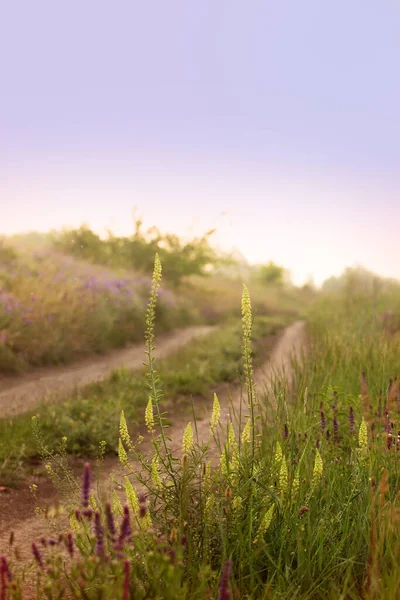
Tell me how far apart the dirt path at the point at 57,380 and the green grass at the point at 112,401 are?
0.34 m

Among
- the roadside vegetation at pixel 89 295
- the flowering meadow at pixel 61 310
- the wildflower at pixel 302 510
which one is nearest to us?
the wildflower at pixel 302 510

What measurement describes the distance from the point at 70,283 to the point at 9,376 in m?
4.44

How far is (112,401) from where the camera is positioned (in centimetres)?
739

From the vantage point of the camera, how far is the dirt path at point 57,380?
735cm

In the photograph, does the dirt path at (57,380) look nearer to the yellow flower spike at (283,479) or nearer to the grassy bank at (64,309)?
the grassy bank at (64,309)

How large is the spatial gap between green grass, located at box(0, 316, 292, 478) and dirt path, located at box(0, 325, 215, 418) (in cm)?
34

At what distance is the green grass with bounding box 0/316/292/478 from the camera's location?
19.0 feet

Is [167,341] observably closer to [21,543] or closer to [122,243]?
[122,243]

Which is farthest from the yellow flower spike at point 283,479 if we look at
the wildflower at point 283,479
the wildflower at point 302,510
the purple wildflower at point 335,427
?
the purple wildflower at point 335,427

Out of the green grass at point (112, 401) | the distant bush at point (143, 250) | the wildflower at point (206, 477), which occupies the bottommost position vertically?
the green grass at point (112, 401)

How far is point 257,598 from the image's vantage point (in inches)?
100

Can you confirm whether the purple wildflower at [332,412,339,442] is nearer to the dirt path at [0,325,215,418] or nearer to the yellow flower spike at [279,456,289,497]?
the yellow flower spike at [279,456,289,497]

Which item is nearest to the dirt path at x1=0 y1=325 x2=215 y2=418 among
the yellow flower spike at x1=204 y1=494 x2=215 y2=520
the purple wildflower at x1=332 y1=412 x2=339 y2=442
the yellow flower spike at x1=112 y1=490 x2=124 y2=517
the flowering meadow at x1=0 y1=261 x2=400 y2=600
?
the purple wildflower at x1=332 y1=412 x2=339 y2=442

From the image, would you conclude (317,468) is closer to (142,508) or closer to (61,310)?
(142,508)
